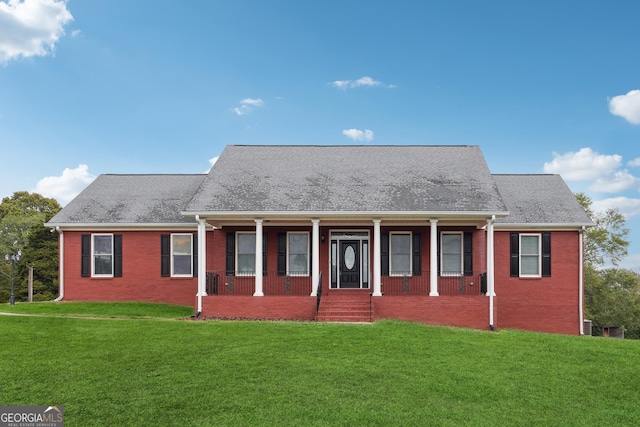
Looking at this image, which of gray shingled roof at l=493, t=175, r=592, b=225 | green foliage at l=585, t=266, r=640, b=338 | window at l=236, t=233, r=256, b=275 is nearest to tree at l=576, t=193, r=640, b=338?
green foliage at l=585, t=266, r=640, b=338

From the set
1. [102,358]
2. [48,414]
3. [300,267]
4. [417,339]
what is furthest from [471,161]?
[48,414]

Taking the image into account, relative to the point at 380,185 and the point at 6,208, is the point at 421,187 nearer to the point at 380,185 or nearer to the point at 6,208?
the point at 380,185

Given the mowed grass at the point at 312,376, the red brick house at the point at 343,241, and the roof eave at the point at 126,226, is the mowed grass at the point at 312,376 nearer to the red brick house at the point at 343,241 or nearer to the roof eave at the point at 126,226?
the red brick house at the point at 343,241

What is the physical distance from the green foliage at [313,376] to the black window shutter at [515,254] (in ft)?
20.3

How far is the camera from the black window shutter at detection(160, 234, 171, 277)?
20.2m

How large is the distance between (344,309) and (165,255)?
8450 mm

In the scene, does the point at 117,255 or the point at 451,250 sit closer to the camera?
the point at 451,250

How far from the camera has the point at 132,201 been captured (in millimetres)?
21531

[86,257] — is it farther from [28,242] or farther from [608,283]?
[608,283]

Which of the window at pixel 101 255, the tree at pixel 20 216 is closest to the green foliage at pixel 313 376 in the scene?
the window at pixel 101 255

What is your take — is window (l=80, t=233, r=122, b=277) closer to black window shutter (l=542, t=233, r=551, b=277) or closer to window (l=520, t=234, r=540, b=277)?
window (l=520, t=234, r=540, b=277)

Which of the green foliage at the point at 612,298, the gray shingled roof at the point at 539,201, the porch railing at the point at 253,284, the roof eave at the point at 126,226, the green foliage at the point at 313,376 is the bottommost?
the green foliage at the point at 612,298

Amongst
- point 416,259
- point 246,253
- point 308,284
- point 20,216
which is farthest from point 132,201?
point 20,216

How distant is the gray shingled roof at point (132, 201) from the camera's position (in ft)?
66.7
